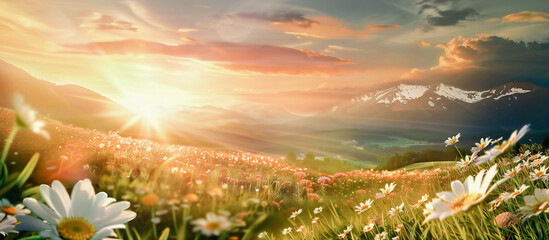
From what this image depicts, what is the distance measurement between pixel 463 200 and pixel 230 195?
103 inches

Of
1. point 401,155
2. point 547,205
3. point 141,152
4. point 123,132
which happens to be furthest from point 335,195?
point 547,205

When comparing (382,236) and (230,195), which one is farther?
(230,195)

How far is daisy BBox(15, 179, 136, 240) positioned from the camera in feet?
2.66

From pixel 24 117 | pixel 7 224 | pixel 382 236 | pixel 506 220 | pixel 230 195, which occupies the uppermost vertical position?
pixel 24 117

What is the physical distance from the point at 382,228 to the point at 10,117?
187 inches

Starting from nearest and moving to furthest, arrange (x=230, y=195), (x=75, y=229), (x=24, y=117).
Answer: (x=24, y=117) → (x=75, y=229) → (x=230, y=195)

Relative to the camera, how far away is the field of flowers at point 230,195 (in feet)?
2.75

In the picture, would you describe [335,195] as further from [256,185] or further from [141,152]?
[141,152]

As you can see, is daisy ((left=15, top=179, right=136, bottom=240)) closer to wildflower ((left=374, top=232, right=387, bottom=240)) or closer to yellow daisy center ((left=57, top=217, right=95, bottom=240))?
yellow daisy center ((left=57, top=217, right=95, bottom=240))

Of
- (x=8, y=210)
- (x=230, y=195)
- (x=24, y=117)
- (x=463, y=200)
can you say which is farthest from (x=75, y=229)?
(x=230, y=195)

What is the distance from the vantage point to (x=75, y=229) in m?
0.81

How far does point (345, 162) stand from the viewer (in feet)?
19.7

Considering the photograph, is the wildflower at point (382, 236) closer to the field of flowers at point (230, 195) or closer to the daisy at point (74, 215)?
the field of flowers at point (230, 195)

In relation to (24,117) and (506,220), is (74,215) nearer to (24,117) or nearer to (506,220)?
(24,117)
